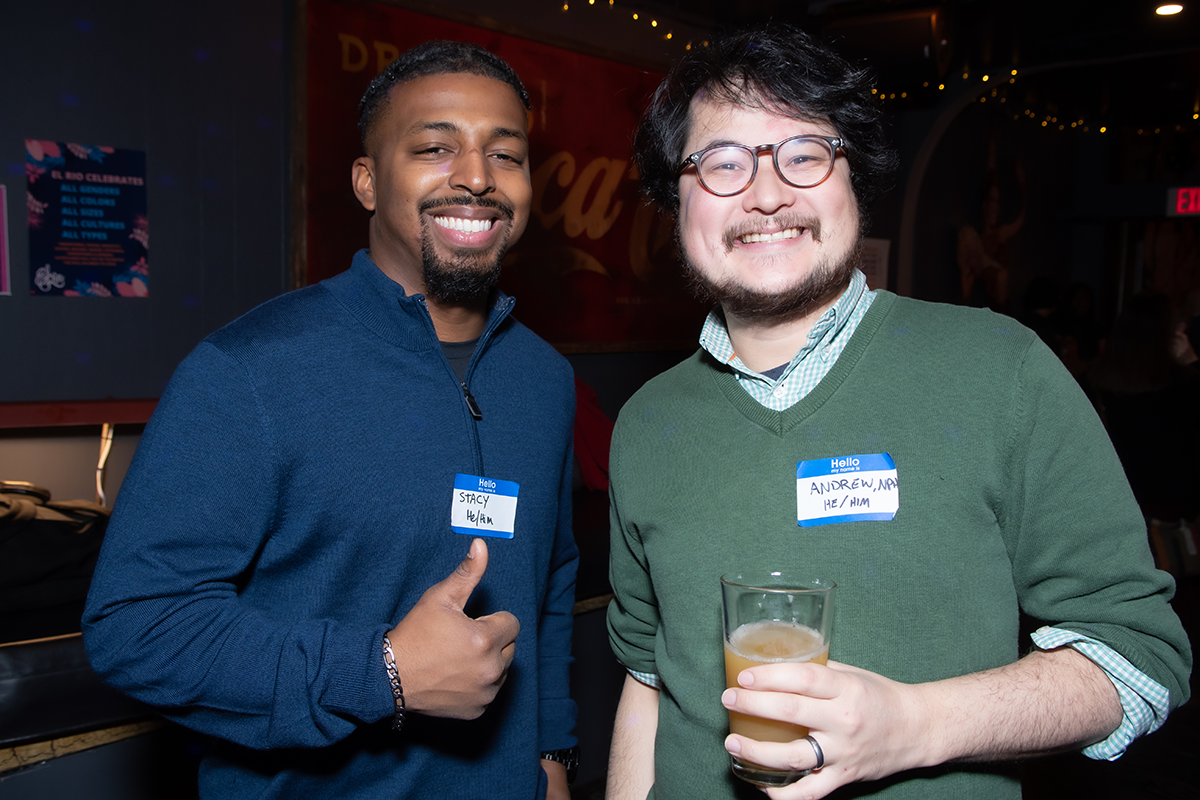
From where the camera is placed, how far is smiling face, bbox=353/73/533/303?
1.49 m

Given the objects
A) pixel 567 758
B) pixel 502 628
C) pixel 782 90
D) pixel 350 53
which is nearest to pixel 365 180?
pixel 782 90

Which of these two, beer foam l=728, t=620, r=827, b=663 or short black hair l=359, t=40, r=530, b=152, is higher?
short black hair l=359, t=40, r=530, b=152

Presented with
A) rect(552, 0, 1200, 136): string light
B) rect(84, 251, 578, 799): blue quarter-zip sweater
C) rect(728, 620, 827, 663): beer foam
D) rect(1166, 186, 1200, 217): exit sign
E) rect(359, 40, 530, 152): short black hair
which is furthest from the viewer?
rect(1166, 186, 1200, 217): exit sign

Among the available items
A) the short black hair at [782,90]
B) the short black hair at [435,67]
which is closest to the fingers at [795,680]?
the short black hair at [782,90]

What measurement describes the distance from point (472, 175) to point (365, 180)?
0.27m

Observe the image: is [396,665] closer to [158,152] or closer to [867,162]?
[867,162]

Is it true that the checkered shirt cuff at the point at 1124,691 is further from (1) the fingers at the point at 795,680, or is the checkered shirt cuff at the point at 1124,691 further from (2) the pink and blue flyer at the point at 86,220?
(2) the pink and blue flyer at the point at 86,220

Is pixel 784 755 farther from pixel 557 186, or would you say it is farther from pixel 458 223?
pixel 557 186

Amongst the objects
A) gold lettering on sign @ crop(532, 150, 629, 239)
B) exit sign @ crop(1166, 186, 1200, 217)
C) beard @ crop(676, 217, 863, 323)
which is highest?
exit sign @ crop(1166, 186, 1200, 217)

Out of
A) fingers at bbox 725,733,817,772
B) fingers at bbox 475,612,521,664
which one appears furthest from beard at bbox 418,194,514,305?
fingers at bbox 725,733,817,772

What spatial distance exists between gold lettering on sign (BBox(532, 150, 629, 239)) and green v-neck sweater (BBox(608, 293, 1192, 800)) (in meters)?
3.06

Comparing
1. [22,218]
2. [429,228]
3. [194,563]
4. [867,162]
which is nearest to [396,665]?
→ [194,563]

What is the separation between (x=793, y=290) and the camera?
1.23 meters

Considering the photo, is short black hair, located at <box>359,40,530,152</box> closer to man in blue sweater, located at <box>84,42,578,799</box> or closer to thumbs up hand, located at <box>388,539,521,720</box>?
man in blue sweater, located at <box>84,42,578,799</box>
